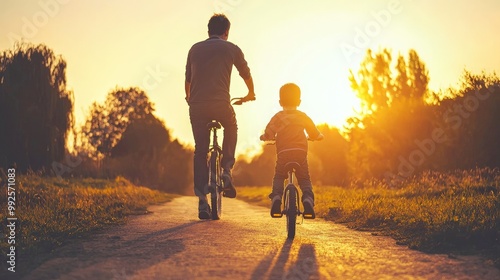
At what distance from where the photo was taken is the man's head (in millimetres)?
7840

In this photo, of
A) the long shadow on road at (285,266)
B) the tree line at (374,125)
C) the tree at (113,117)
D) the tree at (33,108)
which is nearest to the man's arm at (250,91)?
the long shadow on road at (285,266)

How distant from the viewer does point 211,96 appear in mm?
7520

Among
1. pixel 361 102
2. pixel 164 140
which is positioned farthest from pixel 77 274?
pixel 164 140

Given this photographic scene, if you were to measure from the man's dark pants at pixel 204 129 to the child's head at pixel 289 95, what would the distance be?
101 centimetres

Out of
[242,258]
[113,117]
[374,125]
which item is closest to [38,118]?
[374,125]

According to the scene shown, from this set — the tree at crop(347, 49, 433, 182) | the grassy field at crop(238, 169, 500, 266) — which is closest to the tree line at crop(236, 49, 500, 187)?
the tree at crop(347, 49, 433, 182)

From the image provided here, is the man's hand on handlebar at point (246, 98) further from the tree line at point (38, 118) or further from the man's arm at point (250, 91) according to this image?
the tree line at point (38, 118)

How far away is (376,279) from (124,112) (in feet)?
186

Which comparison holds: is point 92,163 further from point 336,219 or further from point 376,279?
point 376,279

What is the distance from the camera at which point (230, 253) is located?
4.98 m

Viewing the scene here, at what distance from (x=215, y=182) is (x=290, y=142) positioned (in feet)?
5.46

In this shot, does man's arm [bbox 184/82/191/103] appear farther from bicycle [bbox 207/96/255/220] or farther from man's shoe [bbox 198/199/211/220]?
man's shoe [bbox 198/199/211/220]

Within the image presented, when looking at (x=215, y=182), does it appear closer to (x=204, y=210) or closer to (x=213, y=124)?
A: (x=204, y=210)

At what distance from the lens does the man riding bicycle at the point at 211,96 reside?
24.7 ft
